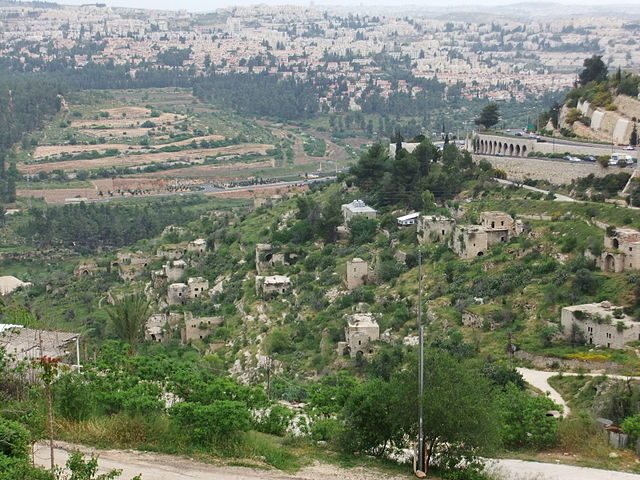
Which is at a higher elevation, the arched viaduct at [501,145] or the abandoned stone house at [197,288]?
the arched viaduct at [501,145]

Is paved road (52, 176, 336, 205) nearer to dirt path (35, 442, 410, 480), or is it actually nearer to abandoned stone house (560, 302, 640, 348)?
abandoned stone house (560, 302, 640, 348)

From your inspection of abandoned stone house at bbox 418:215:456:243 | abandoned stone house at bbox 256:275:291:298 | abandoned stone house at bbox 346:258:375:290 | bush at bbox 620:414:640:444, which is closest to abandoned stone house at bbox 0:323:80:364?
bush at bbox 620:414:640:444

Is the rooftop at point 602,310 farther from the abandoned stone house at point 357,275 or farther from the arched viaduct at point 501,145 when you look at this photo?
the arched viaduct at point 501,145

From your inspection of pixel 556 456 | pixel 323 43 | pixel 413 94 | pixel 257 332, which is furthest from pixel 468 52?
pixel 556 456

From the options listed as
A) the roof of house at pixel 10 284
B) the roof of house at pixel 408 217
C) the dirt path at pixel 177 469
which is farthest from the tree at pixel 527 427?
the roof of house at pixel 10 284

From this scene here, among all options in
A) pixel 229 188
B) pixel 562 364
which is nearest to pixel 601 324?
pixel 562 364

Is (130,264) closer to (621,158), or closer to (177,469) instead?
(621,158)

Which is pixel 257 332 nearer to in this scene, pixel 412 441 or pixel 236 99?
pixel 412 441
